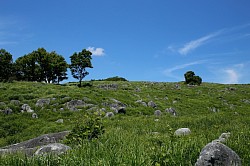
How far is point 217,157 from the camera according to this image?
18.2 ft

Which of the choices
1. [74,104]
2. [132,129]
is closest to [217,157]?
[132,129]

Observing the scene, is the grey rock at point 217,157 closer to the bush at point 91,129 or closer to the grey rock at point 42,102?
the bush at point 91,129

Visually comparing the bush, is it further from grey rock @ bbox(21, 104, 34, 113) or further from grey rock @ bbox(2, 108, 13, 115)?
grey rock @ bbox(21, 104, 34, 113)

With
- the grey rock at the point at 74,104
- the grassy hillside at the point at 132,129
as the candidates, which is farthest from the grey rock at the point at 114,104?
the grey rock at the point at 74,104

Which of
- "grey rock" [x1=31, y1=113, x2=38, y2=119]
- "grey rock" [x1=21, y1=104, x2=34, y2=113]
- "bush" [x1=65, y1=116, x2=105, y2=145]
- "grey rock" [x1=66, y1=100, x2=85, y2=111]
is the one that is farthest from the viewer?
"grey rock" [x1=66, y1=100, x2=85, y2=111]

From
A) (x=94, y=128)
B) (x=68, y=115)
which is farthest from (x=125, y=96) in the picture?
(x=94, y=128)

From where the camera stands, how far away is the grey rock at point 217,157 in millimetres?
5520

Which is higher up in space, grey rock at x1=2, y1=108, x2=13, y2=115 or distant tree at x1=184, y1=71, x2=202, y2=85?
distant tree at x1=184, y1=71, x2=202, y2=85

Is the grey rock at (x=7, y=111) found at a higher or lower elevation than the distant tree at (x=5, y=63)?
lower

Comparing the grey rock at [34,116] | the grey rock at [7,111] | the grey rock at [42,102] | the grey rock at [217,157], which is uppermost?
the grey rock at [42,102]

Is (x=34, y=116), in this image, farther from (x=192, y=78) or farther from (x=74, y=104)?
(x=192, y=78)

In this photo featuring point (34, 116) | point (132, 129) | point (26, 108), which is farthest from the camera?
point (26, 108)

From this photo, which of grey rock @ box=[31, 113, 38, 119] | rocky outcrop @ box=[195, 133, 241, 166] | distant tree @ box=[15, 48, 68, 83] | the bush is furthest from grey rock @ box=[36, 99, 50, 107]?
distant tree @ box=[15, 48, 68, 83]

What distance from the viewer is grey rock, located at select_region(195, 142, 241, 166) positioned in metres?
5.52
